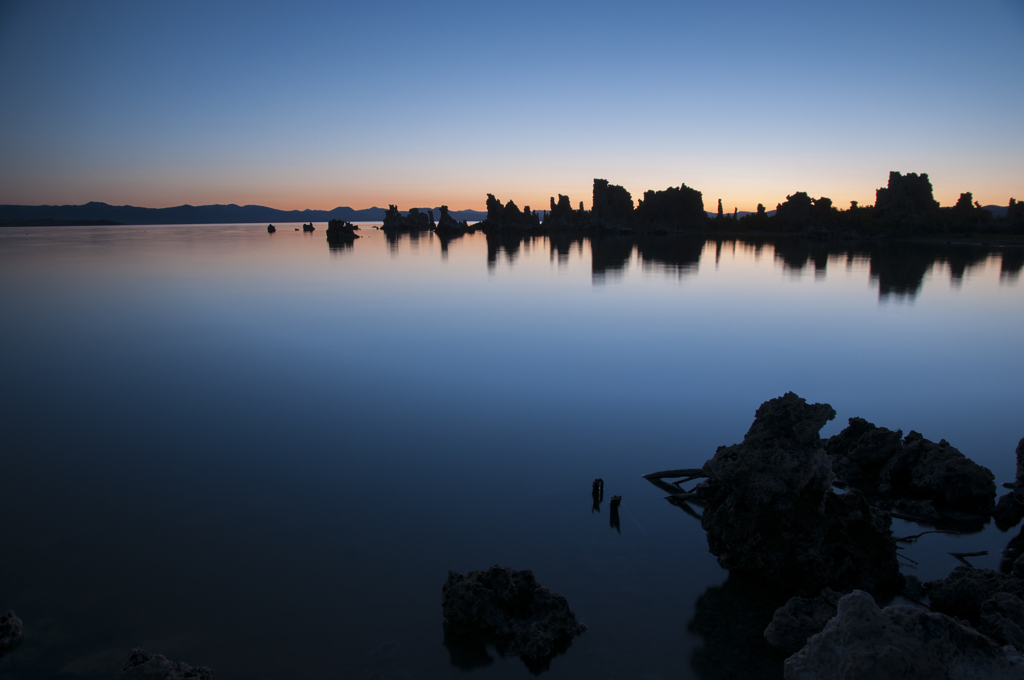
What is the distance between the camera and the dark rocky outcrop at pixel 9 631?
3225 millimetres

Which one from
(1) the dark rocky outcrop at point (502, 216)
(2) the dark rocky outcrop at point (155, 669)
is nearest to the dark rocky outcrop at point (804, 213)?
(1) the dark rocky outcrop at point (502, 216)

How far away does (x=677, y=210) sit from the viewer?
9144cm

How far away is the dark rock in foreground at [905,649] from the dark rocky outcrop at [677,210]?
9288 centimetres

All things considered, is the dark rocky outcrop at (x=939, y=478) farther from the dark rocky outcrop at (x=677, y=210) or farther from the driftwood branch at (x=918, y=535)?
the dark rocky outcrop at (x=677, y=210)

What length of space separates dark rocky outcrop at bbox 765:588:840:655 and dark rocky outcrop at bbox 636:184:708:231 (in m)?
92.0

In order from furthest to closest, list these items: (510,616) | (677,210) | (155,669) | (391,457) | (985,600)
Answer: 1. (677,210)
2. (391,457)
3. (510,616)
4. (985,600)
5. (155,669)

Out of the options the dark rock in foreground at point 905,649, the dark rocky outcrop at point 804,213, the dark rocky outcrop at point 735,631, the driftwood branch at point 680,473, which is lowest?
the dark rocky outcrop at point 735,631

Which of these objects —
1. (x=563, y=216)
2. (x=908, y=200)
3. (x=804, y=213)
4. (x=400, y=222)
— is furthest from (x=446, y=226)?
(x=908, y=200)

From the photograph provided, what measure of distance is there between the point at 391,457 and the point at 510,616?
9.39ft

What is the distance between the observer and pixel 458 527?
4.59 metres

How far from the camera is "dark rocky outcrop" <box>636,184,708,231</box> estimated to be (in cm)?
9144

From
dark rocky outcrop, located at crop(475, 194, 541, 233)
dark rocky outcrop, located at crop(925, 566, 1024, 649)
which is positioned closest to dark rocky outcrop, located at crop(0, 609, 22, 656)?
dark rocky outcrop, located at crop(925, 566, 1024, 649)

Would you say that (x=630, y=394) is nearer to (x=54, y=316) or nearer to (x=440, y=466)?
(x=440, y=466)

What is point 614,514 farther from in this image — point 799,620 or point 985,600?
point 985,600
